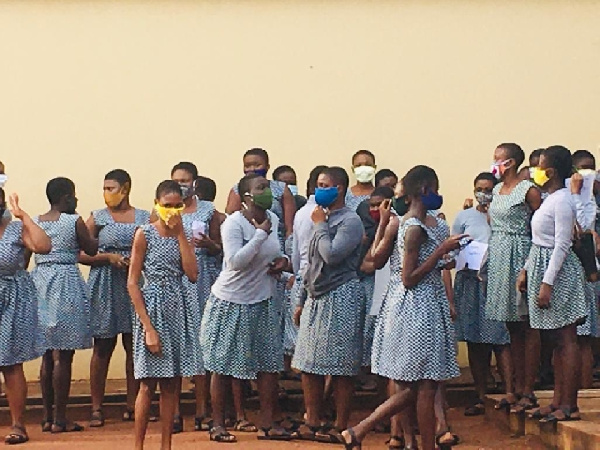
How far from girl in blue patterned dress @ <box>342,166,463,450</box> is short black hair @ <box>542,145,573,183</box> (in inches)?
38.7

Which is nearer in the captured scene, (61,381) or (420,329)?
(420,329)

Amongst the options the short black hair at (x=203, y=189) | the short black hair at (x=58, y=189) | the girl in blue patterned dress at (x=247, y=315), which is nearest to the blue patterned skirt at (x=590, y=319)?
the girl in blue patterned dress at (x=247, y=315)

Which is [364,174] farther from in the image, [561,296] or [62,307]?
[561,296]

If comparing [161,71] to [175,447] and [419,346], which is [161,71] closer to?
[175,447]

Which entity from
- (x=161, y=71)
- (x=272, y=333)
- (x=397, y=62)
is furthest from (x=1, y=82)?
(x=272, y=333)

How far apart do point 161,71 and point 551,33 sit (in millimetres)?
3668

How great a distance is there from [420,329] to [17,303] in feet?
9.67

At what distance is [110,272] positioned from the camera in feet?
31.6

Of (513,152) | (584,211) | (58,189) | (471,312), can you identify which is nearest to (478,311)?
(471,312)

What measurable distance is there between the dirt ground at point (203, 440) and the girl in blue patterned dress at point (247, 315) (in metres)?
0.16

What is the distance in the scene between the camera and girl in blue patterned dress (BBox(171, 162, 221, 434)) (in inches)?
372

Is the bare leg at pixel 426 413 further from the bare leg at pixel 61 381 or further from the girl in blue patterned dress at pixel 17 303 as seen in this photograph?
the bare leg at pixel 61 381

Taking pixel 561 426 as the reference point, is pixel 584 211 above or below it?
above

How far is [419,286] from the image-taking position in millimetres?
7578
